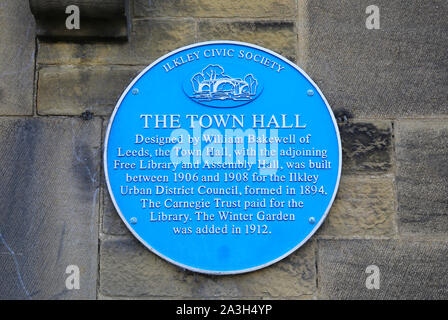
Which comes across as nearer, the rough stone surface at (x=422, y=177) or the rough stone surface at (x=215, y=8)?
the rough stone surface at (x=422, y=177)

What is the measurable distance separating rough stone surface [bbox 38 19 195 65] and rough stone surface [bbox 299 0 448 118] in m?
0.86

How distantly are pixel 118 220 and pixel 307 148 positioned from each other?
129 centimetres

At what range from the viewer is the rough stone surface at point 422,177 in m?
3.91

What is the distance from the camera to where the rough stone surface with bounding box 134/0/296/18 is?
13.7 feet

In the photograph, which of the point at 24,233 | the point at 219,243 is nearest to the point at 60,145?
the point at 24,233

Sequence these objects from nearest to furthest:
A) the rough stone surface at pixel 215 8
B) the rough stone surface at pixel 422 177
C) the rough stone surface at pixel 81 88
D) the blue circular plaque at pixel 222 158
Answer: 1. the blue circular plaque at pixel 222 158
2. the rough stone surface at pixel 422 177
3. the rough stone surface at pixel 81 88
4. the rough stone surface at pixel 215 8

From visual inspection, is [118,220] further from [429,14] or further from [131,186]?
[429,14]

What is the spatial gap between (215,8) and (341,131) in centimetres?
120

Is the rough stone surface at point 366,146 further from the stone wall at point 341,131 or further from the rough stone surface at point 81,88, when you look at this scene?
the rough stone surface at point 81,88

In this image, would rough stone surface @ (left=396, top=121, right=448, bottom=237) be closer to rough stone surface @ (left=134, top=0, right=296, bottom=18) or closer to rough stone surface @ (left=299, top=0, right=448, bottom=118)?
rough stone surface @ (left=299, top=0, right=448, bottom=118)

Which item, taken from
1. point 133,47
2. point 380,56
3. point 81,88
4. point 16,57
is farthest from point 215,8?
point 16,57

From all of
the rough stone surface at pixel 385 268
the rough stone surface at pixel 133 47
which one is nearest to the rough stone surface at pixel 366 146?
the rough stone surface at pixel 385 268

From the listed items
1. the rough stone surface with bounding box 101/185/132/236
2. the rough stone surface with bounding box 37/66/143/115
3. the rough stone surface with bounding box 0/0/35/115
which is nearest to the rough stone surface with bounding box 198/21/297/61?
the rough stone surface with bounding box 37/66/143/115

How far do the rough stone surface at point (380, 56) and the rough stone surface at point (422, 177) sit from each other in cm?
13
